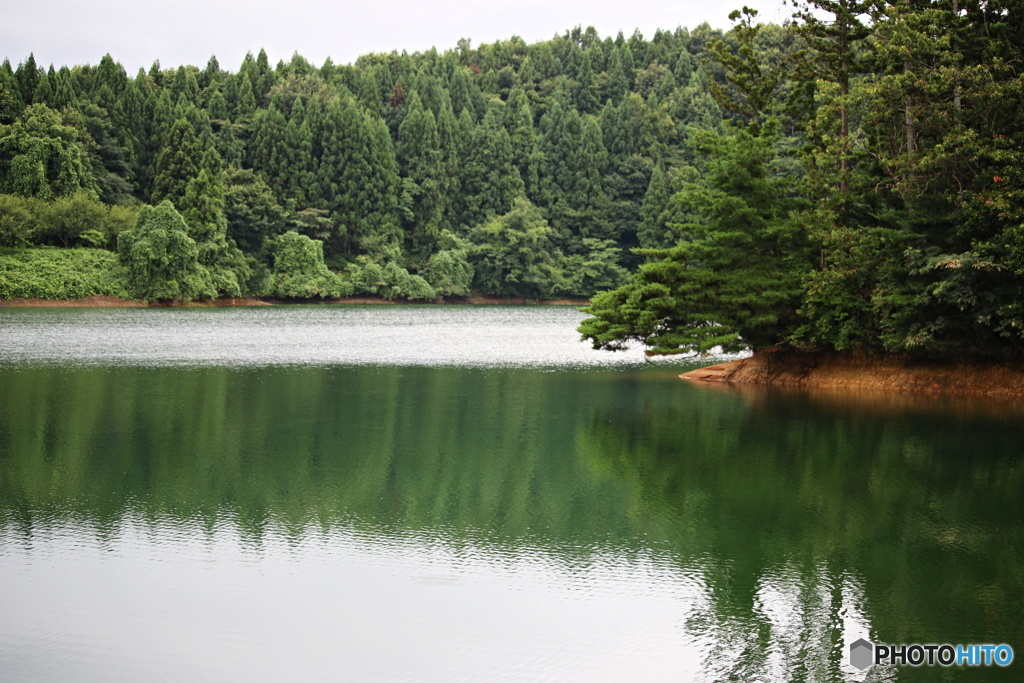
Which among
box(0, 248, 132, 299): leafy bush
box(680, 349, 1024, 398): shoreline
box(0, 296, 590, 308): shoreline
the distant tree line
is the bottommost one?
box(0, 296, 590, 308): shoreline

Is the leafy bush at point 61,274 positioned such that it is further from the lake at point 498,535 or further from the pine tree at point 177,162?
the lake at point 498,535

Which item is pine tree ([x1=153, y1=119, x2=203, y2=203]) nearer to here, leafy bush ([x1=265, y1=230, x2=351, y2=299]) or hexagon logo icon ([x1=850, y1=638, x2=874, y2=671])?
leafy bush ([x1=265, y1=230, x2=351, y2=299])

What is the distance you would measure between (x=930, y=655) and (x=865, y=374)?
1669cm

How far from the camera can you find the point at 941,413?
18797 millimetres

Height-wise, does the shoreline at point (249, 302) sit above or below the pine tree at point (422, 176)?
below

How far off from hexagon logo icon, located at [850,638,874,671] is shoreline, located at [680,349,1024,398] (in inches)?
616

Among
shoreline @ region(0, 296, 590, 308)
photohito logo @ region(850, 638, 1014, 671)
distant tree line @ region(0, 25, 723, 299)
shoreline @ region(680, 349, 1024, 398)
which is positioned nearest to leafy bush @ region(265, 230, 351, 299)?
distant tree line @ region(0, 25, 723, 299)

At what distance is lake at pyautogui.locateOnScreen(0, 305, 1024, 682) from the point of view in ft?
23.2

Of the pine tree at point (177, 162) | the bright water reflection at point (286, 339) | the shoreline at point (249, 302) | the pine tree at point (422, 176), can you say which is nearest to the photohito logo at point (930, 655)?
the bright water reflection at point (286, 339)

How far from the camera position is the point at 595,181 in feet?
269

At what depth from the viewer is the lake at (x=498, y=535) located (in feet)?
23.2

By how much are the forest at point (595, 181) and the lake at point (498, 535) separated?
2.75m

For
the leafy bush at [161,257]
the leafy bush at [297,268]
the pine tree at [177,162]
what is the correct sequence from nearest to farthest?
the leafy bush at [161,257] < the pine tree at [177,162] < the leafy bush at [297,268]

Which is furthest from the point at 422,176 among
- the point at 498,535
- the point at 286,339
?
the point at 498,535
